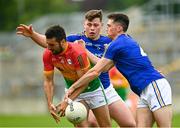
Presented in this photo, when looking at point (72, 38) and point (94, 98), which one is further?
point (72, 38)

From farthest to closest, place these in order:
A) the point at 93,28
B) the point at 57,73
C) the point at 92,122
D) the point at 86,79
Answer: the point at 57,73
the point at 92,122
the point at 93,28
the point at 86,79

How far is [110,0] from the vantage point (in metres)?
67.1

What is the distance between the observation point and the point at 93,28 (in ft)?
47.9

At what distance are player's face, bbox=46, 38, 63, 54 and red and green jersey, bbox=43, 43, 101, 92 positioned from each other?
0.13 meters

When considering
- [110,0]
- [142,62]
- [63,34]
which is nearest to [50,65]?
[63,34]

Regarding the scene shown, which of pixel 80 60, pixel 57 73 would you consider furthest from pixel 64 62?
pixel 57 73

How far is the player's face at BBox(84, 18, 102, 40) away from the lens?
1450cm

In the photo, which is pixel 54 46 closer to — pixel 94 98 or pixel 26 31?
pixel 26 31

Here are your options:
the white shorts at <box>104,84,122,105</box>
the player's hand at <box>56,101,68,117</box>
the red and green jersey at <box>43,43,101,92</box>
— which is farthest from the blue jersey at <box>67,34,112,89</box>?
the player's hand at <box>56,101,68,117</box>

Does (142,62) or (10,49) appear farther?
(10,49)

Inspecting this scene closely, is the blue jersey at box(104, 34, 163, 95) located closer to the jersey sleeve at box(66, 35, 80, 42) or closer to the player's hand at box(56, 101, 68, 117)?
the player's hand at box(56, 101, 68, 117)

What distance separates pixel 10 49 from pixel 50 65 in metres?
30.0

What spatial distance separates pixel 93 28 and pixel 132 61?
5.95 ft

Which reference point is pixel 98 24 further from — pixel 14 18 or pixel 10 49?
pixel 14 18
